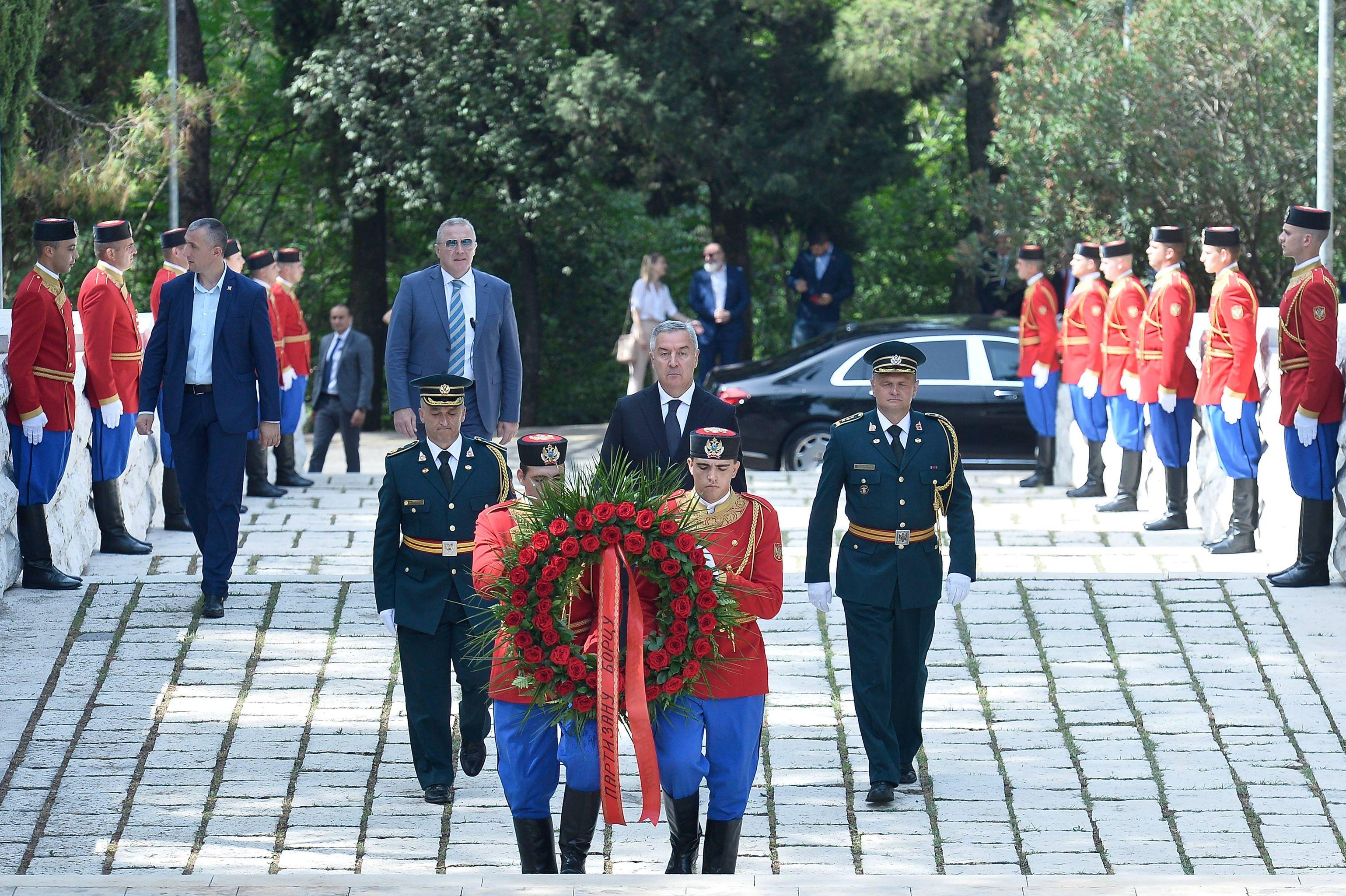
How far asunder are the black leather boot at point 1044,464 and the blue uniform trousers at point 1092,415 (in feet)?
2.47

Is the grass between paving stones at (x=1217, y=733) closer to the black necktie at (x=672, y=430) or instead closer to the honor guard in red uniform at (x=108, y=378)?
the black necktie at (x=672, y=430)

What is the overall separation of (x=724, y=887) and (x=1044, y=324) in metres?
9.76

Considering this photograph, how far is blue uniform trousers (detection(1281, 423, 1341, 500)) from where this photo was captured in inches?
395

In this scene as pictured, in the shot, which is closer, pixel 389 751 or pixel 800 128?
pixel 389 751

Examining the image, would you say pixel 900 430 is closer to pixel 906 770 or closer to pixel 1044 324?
pixel 906 770

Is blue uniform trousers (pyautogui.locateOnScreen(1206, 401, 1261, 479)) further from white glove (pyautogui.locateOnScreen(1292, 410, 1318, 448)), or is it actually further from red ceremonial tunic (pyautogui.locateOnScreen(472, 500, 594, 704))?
red ceremonial tunic (pyautogui.locateOnScreen(472, 500, 594, 704))

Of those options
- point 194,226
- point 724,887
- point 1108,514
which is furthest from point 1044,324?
point 724,887

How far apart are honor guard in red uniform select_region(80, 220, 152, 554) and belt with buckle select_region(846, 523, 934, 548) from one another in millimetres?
5068

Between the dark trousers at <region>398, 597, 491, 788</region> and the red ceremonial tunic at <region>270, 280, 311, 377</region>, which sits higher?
the red ceremonial tunic at <region>270, 280, 311, 377</region>

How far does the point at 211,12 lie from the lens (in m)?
26.8

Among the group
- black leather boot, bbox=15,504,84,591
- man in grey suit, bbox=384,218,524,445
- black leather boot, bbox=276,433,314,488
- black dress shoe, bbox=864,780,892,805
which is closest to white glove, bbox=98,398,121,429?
black leather boot, bbox=15,504,84,591

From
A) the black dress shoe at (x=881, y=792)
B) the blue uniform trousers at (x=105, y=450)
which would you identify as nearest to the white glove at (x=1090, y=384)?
the blue uniform trousers at (x=105, y=450)

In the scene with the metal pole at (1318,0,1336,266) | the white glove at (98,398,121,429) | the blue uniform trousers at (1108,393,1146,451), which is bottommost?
the blue uniform trousers at (1108,393,1146,451)

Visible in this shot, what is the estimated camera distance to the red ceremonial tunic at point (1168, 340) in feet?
39.1
